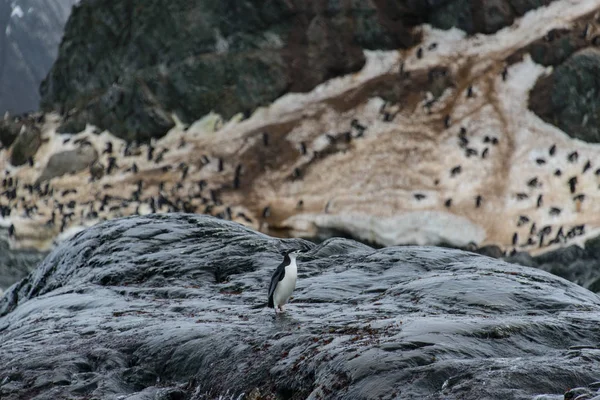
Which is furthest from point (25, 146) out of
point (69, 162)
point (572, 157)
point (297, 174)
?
point (572, 157)

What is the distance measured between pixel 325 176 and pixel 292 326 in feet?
183

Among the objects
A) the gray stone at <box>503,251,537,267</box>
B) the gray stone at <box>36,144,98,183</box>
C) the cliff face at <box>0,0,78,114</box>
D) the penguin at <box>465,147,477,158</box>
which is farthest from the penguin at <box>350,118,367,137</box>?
the cliff face at <box>0,0,78,114</box>

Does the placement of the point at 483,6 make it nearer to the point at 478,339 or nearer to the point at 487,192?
the point at 487,192

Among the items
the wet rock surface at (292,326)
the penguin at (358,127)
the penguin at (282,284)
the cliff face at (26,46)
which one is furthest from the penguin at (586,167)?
the cliff face at (26,46)

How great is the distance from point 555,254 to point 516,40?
2872 centimetres

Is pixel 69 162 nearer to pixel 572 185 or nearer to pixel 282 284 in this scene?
pixel 572 185

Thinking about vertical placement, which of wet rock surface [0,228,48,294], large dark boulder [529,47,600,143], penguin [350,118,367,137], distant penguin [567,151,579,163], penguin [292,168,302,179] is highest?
wet rock surface [0,228,48,294]

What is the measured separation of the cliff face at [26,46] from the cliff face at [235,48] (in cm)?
6354

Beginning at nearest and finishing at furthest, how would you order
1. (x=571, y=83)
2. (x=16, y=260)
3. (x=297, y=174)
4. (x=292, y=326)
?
(x=292, y=326) → (x=16, y=260) → (x=297, y=174) → (x=571, y=83)

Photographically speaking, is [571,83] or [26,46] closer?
[571,83]

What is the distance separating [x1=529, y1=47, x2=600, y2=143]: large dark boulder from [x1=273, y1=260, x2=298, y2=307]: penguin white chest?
60313mm

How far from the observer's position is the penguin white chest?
14141 millimetres

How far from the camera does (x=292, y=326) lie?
1329 cm

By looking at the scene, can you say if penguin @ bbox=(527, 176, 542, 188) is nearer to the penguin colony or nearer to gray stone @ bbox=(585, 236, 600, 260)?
the penguin colony
